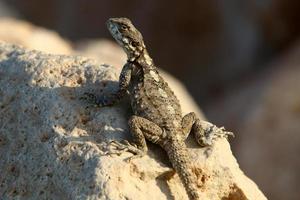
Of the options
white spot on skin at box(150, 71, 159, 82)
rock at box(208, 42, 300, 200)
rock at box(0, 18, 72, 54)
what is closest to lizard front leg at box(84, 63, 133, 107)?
white spot on skin at box(150, 71, 159, 82)

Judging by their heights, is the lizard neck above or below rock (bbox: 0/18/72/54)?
above

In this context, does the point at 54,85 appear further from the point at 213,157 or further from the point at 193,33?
the point at 193,33

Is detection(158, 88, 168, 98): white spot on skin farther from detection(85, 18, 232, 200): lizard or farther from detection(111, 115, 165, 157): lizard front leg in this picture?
detection(111, 115, 165, 157): lizard front leg

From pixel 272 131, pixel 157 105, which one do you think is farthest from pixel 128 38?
pixel 272 131

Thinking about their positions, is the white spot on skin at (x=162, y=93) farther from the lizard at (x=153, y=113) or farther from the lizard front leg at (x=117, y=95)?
the lizard front leg at (x=117, y=95)

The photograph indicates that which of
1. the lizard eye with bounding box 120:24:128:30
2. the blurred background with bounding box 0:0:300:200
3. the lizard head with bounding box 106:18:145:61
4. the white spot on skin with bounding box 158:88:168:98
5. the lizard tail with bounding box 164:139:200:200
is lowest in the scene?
the blurred background with bounding box 0:0:300:200

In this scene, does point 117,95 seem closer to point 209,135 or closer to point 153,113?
point 153,113

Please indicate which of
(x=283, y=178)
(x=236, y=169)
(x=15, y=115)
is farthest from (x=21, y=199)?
(x=283, y=178)
